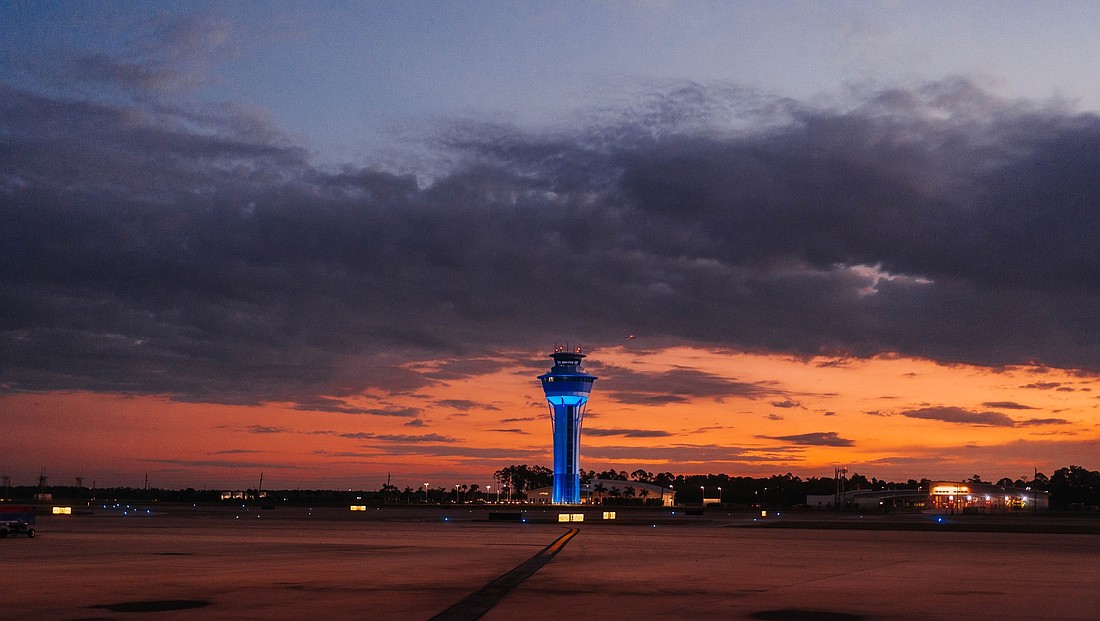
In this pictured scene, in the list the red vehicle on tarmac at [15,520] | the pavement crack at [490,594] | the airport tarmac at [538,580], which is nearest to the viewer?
the pavement crack at [490,594]

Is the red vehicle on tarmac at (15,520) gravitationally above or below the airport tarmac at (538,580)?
above

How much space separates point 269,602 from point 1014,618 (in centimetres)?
1675

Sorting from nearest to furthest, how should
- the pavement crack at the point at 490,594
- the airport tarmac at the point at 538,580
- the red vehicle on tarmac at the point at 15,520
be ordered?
the pavement crack at the point at 490,594
the airport tarmac at the point at 538,580
the red vehicle on tarmac at the point at 15,520

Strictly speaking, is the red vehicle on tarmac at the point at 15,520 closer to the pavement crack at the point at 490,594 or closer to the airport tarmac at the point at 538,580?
→ the airport tarmac at the point at 538,580

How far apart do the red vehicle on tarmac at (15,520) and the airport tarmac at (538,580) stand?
40.7 inches

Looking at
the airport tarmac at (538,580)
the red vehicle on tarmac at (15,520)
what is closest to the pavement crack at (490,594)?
the airport tarmac at (538,580)

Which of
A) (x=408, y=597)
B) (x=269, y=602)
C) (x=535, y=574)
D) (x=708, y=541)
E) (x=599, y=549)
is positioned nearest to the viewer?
(x=269, y=602)

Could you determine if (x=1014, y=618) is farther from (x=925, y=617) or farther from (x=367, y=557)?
(x=367, y=557)

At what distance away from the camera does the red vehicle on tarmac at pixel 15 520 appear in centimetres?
5453

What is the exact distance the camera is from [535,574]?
34.9 m

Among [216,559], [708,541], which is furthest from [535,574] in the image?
[708,541]

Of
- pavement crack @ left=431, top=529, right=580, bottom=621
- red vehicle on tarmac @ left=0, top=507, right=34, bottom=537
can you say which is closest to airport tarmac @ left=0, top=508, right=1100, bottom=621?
pavement crack @ left=431, top=529, right=580, bottom=621

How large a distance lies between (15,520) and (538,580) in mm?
34675

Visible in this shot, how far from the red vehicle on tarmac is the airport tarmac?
1.03 metres
